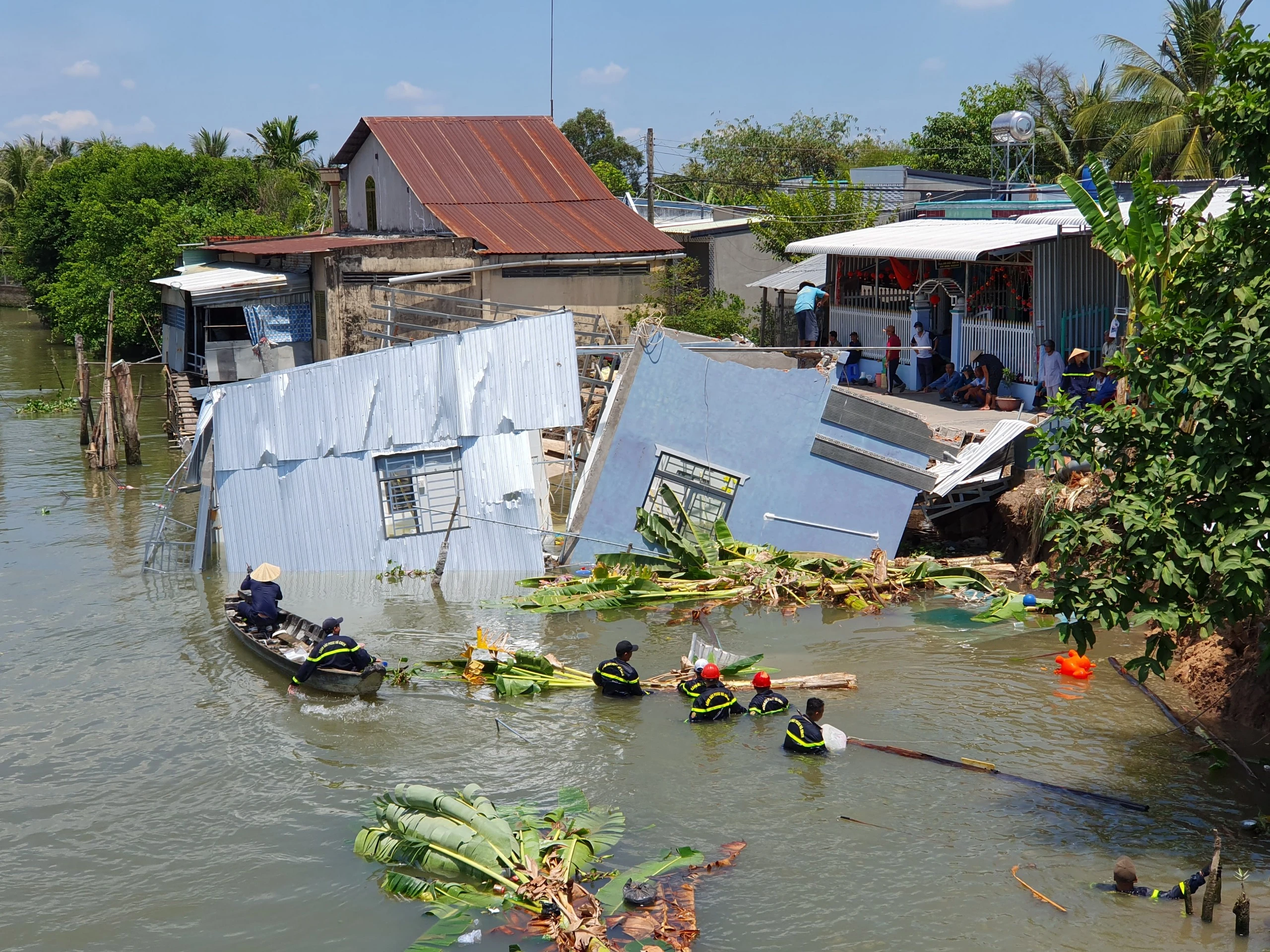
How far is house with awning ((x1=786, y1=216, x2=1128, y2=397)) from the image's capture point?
22.6 metres

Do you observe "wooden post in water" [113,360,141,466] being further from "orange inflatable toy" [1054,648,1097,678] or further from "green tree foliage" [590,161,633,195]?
"green tree foliage" [590,161,633,195]

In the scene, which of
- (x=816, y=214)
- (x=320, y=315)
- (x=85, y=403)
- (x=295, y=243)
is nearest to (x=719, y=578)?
(x=320, y=315)

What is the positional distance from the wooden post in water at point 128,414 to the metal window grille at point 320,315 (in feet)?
15.7

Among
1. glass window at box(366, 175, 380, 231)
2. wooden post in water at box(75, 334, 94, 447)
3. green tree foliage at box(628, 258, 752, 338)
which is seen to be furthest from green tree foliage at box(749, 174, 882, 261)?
wooden post in water at box(75, 334, 94, 447)

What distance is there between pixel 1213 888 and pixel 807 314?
795 inches

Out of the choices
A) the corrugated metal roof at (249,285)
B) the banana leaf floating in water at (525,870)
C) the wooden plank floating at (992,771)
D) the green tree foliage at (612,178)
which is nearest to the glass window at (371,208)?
the corrugated metal roof at (249,285)

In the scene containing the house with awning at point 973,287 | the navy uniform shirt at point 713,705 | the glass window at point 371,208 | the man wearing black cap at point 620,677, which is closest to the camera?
the navy uniform shirt at point 713,705

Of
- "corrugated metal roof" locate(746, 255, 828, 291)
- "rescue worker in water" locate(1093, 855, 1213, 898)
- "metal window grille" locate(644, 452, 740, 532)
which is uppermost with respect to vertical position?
"corrugated metal roof" locate(746, 255, 828, 291)

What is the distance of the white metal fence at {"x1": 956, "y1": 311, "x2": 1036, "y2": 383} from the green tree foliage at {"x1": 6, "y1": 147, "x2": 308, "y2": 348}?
3031 cm

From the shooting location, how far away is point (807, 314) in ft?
93.2

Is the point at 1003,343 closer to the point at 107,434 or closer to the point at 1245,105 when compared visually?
the point at 1245,105

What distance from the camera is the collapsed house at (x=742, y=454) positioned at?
2031 cm

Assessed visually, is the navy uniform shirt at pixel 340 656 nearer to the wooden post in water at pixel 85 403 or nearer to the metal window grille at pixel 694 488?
the metal window grille at pixel 694 488

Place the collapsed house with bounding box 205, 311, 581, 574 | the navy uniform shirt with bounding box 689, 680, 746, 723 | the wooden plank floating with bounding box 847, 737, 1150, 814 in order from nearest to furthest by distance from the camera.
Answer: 1. the wooden plank floating with bounding box 847, 737, 1150, 814
2. the navy uniform shirt with bounding box 689, 680, 746, 723
3. the collapsed house with bounding box 205, 311, 581, 574
